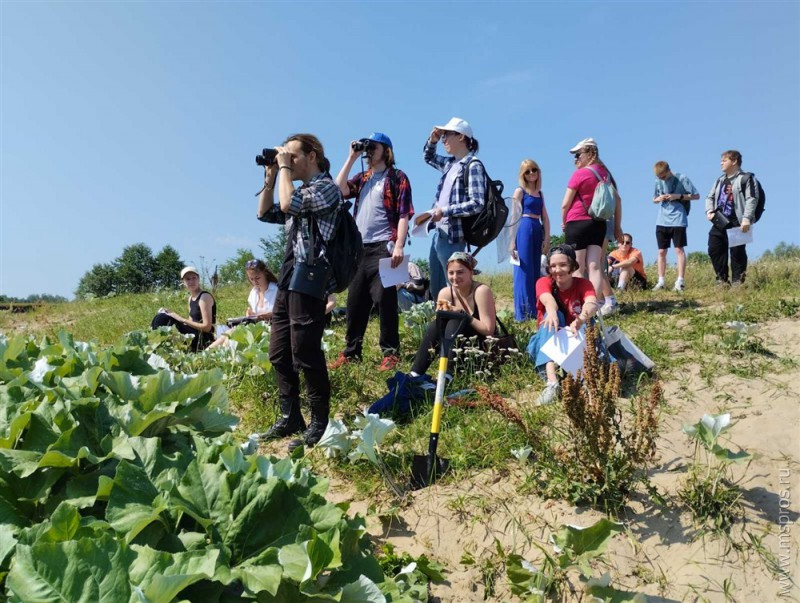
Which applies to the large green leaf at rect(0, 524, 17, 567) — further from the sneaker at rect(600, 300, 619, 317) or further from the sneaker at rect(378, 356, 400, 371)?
the sneaker at rect(600, 300, 619, 317)

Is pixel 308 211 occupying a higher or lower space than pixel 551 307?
higher

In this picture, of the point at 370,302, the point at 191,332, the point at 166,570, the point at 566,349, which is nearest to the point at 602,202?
the point at 566,349

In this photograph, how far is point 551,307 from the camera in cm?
422

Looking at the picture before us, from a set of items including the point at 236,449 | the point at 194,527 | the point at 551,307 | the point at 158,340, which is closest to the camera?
the point at 194,527

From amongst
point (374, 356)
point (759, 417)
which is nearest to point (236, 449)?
point (759, 417)

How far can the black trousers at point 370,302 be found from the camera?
482cm

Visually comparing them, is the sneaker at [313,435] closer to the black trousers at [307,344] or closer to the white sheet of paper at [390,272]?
the black trousers at [307,344]

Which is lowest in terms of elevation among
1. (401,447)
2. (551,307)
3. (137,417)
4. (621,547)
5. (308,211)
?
(621,547)

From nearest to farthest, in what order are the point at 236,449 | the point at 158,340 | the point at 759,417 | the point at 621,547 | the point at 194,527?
1. the point at 194,527
2. the point at 236,449
3. the point at 621,547
4. the point at 759,417
5. the point at 158,340

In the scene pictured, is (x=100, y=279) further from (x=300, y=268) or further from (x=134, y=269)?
(x=300, y=268)

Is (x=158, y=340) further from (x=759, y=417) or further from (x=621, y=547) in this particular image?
(x=759, y=417)

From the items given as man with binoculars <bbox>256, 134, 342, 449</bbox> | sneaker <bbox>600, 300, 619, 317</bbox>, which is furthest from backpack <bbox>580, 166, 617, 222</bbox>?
man with binoculars <bbox>256, 134, 342, 449</bbox>

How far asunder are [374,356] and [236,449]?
11.9ft

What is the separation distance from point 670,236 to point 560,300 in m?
4.80
